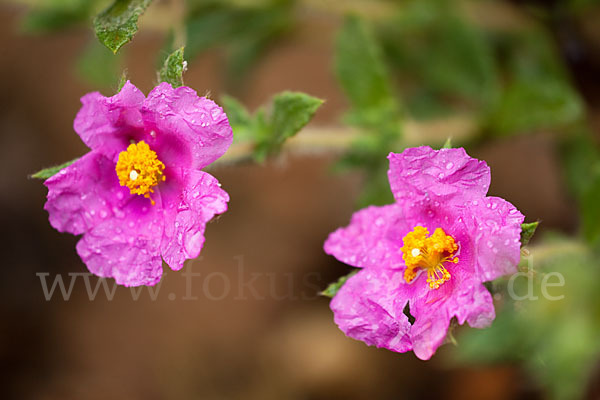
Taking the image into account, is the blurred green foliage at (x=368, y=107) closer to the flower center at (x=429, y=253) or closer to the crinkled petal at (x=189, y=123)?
the flower center at (x=429, y=253)

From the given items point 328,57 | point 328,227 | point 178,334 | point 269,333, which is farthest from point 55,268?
point 328,57

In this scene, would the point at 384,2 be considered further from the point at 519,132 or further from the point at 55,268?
the point at 55,268

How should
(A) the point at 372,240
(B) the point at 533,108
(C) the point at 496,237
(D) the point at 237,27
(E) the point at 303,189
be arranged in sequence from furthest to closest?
(E) the point at 303,189 < (D) the point at 237,27 < (B) the point at 533,108 < (A) the point at 372,240 < (C) the point at 496,237

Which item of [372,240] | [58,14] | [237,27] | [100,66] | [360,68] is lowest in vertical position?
[372,240]

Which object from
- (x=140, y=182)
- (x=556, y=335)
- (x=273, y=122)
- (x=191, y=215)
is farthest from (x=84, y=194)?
(x=556, y=335)

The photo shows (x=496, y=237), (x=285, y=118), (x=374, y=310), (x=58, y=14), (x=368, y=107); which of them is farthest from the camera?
(x=58, y=14)

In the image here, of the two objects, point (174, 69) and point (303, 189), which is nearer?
point (174, 69)

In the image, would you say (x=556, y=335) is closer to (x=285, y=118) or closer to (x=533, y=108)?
(x=533, y=108)

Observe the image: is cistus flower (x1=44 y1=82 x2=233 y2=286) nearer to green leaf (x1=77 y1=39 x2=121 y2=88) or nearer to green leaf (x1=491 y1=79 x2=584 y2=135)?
green leaf (x1=77 y1=39 x2=121 y2=88)
